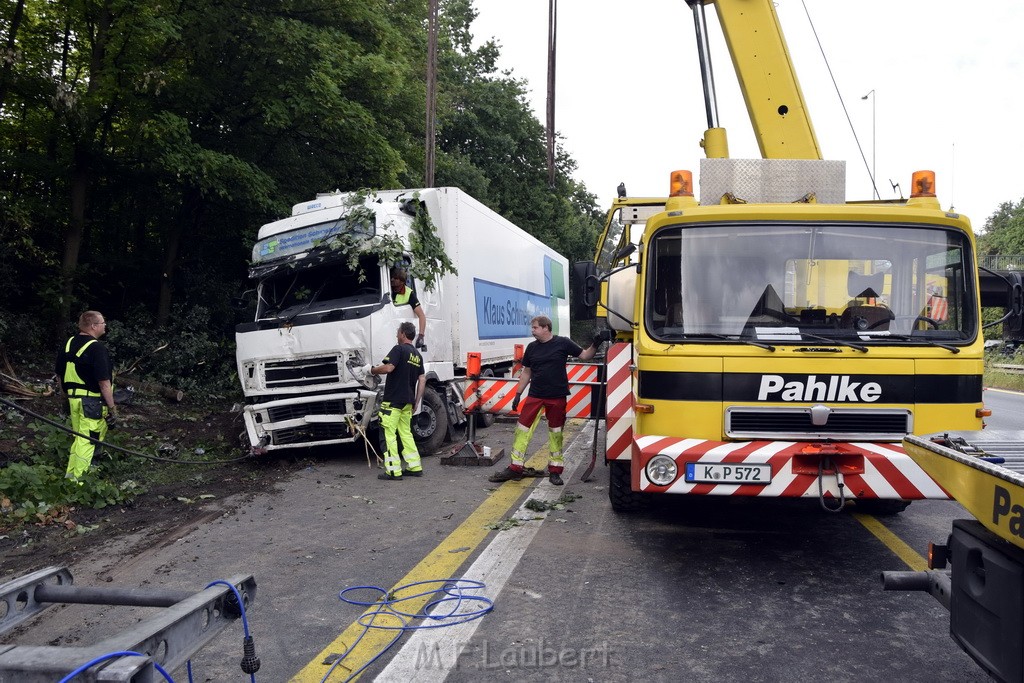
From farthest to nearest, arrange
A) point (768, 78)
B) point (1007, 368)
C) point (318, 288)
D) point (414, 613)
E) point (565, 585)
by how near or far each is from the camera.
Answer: point (1007, 368) → point (318, 288) → point (768, 78) → point (565, 585) → point (414, 613)

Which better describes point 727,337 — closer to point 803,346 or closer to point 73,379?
point 803,346

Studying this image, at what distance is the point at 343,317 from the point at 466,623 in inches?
221

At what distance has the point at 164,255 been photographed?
622 inches

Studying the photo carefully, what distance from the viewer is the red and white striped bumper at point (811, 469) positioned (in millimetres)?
4727

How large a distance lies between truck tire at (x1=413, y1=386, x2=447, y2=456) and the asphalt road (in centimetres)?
255

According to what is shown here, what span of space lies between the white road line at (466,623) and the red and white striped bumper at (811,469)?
1111mm

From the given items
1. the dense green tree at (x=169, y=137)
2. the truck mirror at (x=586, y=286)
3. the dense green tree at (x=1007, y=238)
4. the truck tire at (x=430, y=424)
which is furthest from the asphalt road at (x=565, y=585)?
the dense green tree at (x=1007, y=238)

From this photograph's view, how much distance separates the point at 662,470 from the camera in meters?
4.87

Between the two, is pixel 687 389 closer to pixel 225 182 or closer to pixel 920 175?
pixel 920 175

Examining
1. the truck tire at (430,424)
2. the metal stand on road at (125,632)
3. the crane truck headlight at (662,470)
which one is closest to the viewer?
the metal stand on road at (125,632)

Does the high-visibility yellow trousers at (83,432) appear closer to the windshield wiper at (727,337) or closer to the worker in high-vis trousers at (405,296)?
the worker in high-vis trousers at (405,296)

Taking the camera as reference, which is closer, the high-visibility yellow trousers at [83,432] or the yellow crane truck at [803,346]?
the yellow crane truck at [803,346]

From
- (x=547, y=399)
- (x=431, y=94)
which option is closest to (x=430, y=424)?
(x=547, y=399)

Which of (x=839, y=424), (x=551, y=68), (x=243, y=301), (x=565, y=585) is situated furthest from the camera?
(x=551, y=68)
